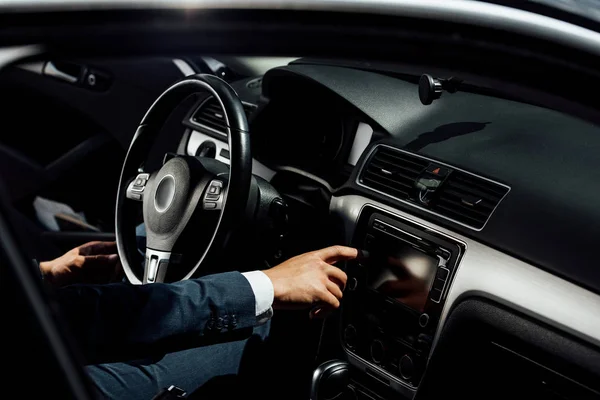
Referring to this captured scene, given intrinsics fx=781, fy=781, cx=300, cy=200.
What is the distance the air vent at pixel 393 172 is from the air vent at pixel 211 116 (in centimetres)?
57

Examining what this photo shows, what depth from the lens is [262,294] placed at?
1488 millimetres

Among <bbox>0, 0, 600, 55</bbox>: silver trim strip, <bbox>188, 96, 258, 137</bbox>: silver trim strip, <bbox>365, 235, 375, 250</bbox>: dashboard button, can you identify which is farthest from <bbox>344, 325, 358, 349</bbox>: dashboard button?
<bbox>0, 0, 600, 55</bbox>: silver trim strip

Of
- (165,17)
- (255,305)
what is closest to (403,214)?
(255,305)

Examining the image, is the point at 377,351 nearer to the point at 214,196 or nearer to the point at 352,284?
the point at 352,284

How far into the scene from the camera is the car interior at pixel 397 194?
0.81 metres

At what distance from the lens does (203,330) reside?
1.40 metres

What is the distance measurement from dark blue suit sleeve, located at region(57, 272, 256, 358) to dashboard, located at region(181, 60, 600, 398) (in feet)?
1.62

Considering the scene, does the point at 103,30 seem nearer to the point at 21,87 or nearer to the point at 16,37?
the point at 16,37

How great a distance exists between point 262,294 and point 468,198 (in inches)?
20.4

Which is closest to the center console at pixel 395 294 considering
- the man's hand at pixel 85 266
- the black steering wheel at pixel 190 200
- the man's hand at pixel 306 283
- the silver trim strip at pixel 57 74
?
the man's hand at pixel 306 283

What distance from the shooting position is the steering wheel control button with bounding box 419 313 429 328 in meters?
1.76

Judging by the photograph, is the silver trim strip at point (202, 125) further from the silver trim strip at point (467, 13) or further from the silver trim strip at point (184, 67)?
the silver trim strip at point (467, 13)

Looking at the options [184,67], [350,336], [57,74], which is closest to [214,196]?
[350,336]

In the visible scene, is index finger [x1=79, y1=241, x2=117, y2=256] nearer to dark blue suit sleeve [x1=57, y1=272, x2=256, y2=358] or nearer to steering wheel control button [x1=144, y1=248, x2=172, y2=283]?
steering wheel control button [x1=144, y1=248, x2=172, y2=283]
